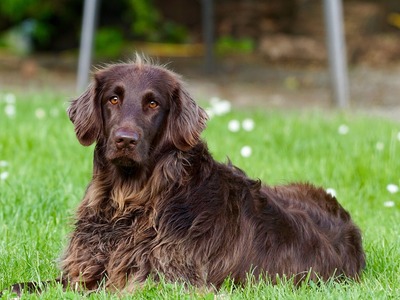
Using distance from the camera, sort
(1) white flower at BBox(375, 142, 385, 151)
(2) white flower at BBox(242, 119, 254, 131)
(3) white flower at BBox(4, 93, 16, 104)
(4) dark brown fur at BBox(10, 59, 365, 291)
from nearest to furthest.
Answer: (4) dark brown fur at BBox(10, 59, 365, 291) < (1) white flower at BBox(375, 142, 385, 151) < (2) white flower at BBox(242, 119, 254, 131) < (3) white flower at BBox(4, 93, 16, 104)

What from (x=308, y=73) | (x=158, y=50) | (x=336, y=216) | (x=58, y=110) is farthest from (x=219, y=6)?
(x=336, y=216)

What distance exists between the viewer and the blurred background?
39.3ft

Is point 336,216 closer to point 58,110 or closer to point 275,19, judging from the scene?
point 58,110

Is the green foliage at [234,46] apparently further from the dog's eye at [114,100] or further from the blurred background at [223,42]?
the dog's eye at [114,100]

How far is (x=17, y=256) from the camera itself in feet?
14.6

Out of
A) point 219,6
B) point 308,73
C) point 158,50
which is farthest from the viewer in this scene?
point 219,6

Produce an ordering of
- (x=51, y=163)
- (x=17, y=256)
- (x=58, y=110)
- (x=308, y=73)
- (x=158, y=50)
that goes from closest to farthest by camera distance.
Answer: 1. (x=17, y=256)
2. (x=51, y=163)
3. (x=58, y=110)
4. (x=308, y=73)
5. (x=158, y=50)

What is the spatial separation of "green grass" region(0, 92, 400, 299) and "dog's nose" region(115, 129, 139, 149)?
24.4 inches

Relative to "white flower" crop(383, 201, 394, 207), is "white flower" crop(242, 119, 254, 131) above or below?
above

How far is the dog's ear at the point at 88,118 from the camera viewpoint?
4.10 meters

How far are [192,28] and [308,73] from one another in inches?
115

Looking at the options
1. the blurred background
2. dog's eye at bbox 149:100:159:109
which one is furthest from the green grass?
the blurred background

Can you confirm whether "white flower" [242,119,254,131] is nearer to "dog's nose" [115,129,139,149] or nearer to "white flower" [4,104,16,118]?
"white flower" [4,104,16,118]

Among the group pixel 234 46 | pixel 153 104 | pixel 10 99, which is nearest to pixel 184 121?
pixel 153 104
